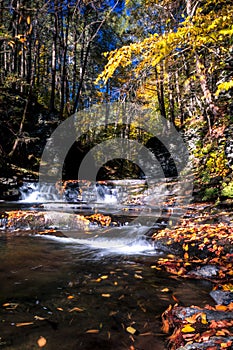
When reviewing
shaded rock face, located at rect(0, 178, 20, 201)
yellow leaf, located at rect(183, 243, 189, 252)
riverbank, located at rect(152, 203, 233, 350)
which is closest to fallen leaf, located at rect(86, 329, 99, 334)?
riverbank, located at rect(152, 203, 233, 350)

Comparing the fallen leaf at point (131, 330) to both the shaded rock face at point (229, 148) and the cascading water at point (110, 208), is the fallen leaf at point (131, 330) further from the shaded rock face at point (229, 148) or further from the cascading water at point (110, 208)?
the shaded rock face at point (229, 148)

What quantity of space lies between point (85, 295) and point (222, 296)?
1.60 meters

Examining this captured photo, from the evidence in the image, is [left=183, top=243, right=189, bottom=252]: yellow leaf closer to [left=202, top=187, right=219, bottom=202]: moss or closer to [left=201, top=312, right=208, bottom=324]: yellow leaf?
[left=201, top=312, right=208, bottom=324]: yellow leaf

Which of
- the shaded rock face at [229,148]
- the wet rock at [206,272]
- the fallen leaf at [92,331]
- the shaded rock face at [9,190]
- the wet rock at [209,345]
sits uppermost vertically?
the shaded rock face at [229,148]

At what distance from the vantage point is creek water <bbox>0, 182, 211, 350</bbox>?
2182 mm

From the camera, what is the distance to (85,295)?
9.80 feet

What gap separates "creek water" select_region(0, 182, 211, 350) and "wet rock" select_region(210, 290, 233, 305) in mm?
81

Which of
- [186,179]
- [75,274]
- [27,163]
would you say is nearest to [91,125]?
[27,163]

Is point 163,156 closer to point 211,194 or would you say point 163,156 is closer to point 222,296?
point 211,194

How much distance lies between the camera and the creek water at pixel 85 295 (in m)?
2.18

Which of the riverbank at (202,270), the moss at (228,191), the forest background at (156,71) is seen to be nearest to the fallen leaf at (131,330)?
the riverbank at (202,270)

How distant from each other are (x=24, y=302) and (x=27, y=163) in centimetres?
1307

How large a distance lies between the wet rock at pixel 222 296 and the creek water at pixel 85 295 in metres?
0.08

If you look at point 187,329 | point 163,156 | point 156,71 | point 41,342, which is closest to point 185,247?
point 187,329
